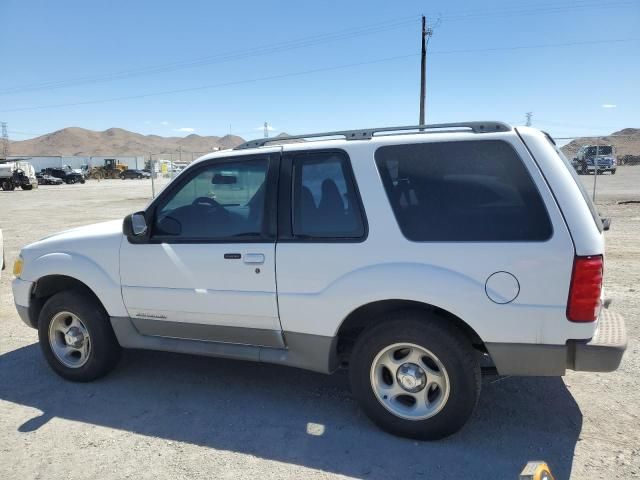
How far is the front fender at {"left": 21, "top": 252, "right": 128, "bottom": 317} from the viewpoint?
3.97 metres

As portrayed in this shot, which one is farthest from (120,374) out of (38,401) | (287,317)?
(287,317)

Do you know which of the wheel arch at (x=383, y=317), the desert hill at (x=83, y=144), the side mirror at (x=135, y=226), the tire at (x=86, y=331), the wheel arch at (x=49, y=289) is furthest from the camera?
the desert hill at (x=83, y=144)

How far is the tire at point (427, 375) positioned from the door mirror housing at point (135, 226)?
1784 mm

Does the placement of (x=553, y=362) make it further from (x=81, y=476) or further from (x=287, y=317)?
(x=81, y=476)

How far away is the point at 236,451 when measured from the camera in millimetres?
3178

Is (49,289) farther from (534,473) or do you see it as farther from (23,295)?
(534,473)

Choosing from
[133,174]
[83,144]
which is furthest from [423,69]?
[83,144]

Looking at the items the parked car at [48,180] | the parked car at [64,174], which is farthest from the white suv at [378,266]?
the parked car at [64,174]

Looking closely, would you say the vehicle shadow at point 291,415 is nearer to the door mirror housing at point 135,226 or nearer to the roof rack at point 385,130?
the door mirror housing at point 135,226

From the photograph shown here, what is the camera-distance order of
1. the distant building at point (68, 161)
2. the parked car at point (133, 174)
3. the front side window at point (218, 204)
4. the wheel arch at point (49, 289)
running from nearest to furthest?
1. the front side window at point (218, 204)
2. the wheel arch at point (49, 289)
3. the parked car at point (133, 174)
4. the distant building at point (68, 161)

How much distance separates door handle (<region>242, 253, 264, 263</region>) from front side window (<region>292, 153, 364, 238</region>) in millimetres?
288

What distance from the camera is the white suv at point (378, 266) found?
285 cm

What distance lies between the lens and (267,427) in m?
3.46

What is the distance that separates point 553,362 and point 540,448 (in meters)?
0.61
